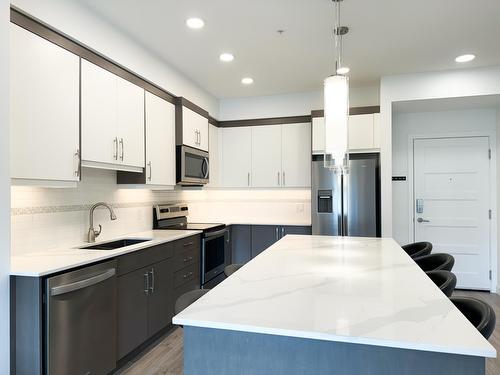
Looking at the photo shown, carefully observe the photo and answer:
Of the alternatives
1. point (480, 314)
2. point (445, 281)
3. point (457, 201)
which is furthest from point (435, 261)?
point (457, 201)

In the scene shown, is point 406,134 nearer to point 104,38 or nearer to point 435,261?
point 435,261

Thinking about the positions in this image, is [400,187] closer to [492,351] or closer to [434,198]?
[434,198]

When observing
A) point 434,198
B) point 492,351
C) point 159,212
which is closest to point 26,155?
point 159,212

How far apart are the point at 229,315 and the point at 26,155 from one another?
160cm

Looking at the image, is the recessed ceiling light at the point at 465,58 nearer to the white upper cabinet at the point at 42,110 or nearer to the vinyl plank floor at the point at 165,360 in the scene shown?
the vinyl plank floor at the point at 165,360

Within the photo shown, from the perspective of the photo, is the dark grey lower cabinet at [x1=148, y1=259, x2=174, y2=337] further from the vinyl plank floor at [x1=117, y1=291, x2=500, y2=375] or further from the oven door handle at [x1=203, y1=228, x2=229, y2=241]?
the oven door handle at [x1=203, y1=228, x2=229, y2=241]

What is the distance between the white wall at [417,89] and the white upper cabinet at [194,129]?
2.15m

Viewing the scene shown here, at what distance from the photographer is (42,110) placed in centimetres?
206

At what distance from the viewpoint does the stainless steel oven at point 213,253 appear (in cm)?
367

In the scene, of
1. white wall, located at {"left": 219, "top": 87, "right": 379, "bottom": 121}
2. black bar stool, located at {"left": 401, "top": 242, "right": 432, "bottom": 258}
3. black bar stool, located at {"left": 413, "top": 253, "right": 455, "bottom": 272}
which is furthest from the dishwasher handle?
white wall, located at {"left": 219, "top": 87, "right": 379, "bottom": 121}

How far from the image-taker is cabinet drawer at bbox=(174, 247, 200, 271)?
3145 millimetres

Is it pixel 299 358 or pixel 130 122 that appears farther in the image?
pixel 130 122

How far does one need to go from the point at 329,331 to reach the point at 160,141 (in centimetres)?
281

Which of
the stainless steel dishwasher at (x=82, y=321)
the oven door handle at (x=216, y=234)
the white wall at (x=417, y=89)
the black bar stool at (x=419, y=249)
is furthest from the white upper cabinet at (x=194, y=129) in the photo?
the black bar stool at (x=419, y=249)
